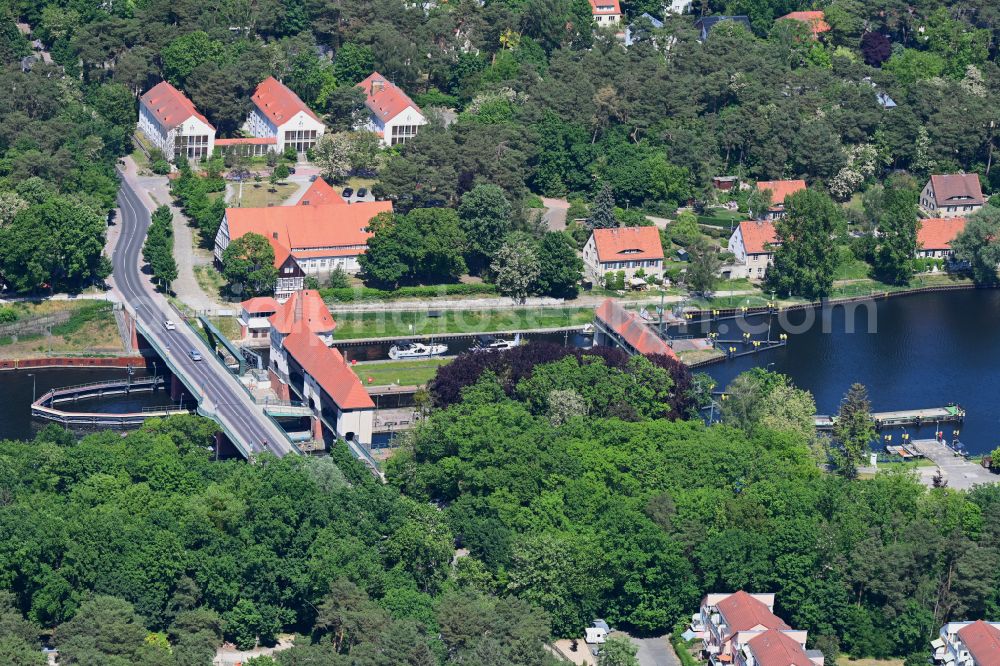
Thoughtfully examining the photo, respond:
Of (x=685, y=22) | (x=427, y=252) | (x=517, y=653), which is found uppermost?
(x=685, y=22)

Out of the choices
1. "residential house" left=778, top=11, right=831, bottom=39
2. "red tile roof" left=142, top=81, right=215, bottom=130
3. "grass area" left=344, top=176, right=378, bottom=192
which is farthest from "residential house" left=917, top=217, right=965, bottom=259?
"red tile roof" left=142, top=81, right=215, bottom=130

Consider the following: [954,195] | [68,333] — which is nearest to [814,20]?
[954,195]

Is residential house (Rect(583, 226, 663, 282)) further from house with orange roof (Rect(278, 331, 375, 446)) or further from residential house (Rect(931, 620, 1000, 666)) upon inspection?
residential house (Rect(931, 620, 1000, 666))

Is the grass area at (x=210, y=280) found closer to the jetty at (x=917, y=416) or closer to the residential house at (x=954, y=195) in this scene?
the jetty at (x=917, y=416)

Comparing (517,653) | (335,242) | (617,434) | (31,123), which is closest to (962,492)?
(617,434)

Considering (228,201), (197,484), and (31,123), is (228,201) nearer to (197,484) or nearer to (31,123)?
(31,123)

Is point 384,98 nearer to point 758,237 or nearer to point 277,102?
point 277,102

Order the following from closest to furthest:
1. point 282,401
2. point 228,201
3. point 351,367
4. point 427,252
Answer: point 282,401, point 351,367, point 427,252, point 228,201
